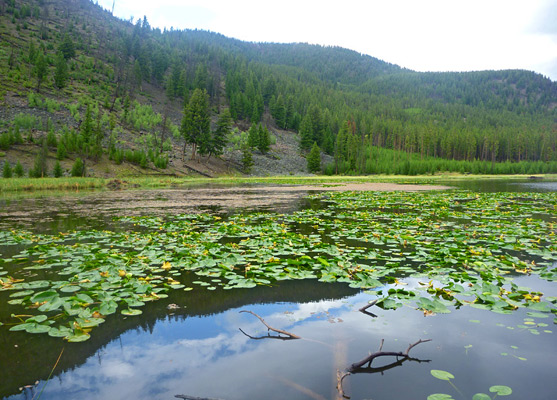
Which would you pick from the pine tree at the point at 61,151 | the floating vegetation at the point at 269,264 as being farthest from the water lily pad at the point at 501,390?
the pine tree at the point at 61,151

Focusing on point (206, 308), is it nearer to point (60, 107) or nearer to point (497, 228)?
point (497, 228)

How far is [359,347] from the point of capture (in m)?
3.49

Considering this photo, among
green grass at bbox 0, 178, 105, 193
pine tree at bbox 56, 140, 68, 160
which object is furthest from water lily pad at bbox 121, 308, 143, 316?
pine tree at bbox 56, 140, 68, 160

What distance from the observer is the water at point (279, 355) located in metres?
2.83

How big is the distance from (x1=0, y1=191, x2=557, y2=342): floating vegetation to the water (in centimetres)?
28

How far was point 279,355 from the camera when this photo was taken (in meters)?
3.40

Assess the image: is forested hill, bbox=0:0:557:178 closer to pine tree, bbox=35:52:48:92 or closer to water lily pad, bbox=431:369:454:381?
pine tree, bbox=35:52:48:92

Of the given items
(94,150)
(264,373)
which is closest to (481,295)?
(264,373)

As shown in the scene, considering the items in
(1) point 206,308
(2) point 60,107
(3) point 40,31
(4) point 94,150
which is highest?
(3) point 40,31

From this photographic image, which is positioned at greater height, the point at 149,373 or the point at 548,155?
the point at 548,155

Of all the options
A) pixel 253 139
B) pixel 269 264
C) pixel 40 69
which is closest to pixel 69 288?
pixel 269 264

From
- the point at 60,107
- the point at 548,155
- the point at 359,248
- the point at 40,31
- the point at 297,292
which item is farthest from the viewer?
the point at 548,155

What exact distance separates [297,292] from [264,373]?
2.30m

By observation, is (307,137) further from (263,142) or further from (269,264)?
(269,264)
